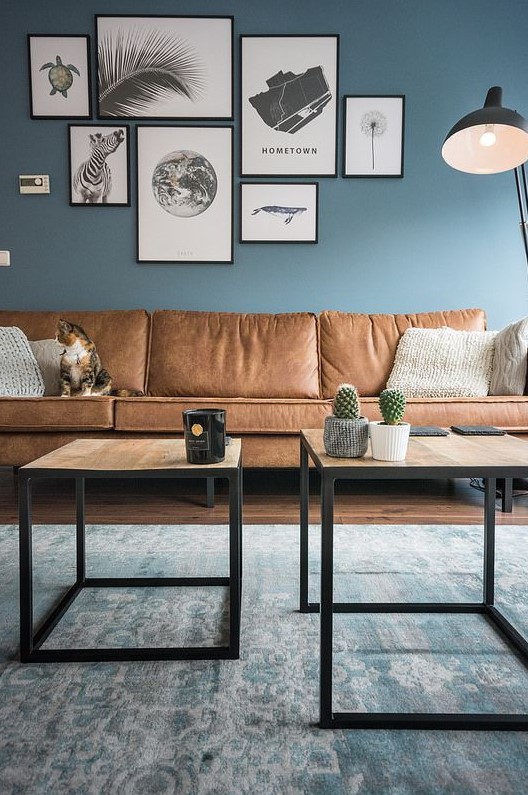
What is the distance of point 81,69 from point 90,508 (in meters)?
2.57

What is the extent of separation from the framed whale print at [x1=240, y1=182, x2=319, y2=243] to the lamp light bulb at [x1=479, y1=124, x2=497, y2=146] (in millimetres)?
1115

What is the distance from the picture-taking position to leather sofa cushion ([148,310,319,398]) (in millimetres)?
3148

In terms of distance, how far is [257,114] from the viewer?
11.7 ft

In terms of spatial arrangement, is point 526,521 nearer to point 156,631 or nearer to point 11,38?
point 156,631

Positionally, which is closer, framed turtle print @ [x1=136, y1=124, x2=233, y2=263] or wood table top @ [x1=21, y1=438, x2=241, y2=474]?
wood table top @ [x1=21, y1=438, x2=241, y2=474]

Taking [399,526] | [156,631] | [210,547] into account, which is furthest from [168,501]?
[156,631]

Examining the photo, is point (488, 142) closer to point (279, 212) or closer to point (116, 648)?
point (279, 212)

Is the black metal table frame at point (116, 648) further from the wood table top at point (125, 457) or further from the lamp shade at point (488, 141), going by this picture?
the lamp shade at point (488, 141)

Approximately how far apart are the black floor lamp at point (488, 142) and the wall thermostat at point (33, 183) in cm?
225

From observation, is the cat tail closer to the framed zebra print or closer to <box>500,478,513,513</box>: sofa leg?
the framed zebra print

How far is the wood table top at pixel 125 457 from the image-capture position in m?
1.23

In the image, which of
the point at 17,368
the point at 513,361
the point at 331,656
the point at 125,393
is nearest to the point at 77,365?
the point at 125,393

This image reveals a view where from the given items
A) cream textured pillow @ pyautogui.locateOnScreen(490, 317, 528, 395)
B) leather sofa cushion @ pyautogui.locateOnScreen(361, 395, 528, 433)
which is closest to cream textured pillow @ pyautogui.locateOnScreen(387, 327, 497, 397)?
cream textured pillow @ pyautogui.locateOnScreen(490, 317, 528, 395)

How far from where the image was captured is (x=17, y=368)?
121 inches
